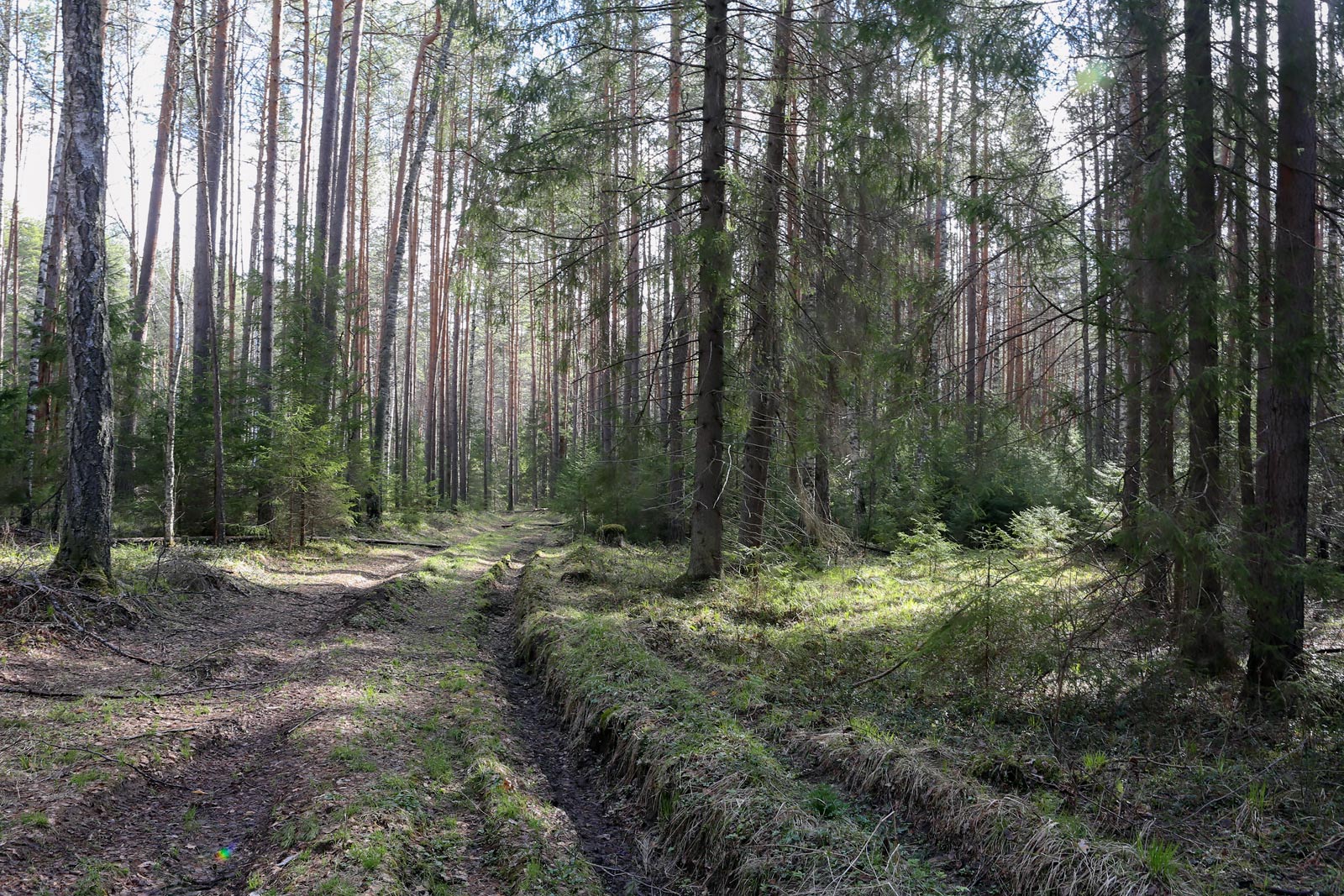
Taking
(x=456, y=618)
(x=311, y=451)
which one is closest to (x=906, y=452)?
(x=456, y=618)

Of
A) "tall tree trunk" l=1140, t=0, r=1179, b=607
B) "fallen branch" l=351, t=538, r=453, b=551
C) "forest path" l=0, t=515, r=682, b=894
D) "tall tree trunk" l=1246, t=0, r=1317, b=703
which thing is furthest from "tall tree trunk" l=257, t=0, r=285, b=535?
"tall tree trunk" l=1246, t=0, r=1317, b=703

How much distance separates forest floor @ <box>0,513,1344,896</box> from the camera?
12.8ft

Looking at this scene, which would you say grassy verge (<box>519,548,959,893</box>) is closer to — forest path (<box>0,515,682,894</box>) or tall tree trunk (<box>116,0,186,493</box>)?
forest path (<box>0,515,682,894</box>)

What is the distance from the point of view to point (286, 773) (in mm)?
5219

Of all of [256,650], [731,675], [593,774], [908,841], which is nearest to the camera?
[908,841]

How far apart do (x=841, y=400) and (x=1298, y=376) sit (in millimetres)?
6166

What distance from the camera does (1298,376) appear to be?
5.39m

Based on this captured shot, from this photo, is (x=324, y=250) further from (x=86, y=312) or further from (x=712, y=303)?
(x=712, y=303)

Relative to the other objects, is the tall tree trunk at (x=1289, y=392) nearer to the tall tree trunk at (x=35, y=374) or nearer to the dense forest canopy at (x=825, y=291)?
the dense forest canopy at (x=825, y=291)

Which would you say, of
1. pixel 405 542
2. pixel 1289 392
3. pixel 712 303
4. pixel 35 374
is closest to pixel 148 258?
pixel 35 374

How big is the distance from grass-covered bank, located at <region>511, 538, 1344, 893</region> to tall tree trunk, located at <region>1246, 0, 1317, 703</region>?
1.20 feet

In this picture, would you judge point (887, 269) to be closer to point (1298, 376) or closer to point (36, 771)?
point (1298, 376)

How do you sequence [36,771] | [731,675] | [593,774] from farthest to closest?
1. [731,675]
2. [593,774]
3. [36,771]

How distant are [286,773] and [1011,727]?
514cm
